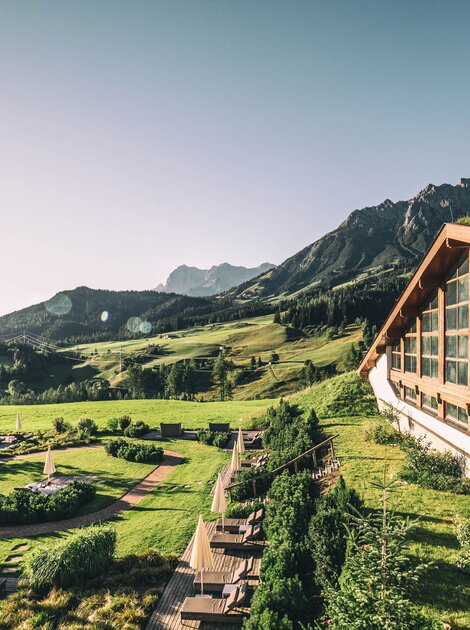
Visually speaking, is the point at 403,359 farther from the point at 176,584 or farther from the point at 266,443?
the point at 176,584

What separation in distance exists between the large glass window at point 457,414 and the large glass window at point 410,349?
3.75 m

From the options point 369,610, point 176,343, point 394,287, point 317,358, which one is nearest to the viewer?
point 369,610

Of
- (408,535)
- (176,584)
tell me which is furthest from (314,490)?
(176,584)

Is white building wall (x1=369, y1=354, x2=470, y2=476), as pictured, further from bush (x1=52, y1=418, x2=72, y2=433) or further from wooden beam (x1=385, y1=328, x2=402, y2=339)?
bush (x1=52, y1=418, x2=72, y2=433)

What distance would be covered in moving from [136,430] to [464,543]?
28841mm

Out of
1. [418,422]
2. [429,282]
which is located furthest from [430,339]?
[418,422]

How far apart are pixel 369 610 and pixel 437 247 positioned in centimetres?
1279

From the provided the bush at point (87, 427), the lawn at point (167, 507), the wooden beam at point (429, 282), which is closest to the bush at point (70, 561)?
the lawn at point (167, 507)

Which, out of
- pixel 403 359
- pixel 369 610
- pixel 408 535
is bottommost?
pixel 408 535

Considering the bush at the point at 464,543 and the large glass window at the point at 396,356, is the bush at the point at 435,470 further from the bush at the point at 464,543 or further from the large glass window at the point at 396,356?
the large glass window at the point at 396,356

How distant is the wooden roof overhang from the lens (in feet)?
45.7

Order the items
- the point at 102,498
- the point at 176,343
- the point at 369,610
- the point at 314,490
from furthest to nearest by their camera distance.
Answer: the point at 176,343
the point at 102,498
the point at 314,490
the point at 369,610

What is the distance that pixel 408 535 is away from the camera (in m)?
12.5

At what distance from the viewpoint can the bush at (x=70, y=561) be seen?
42.9 ft
